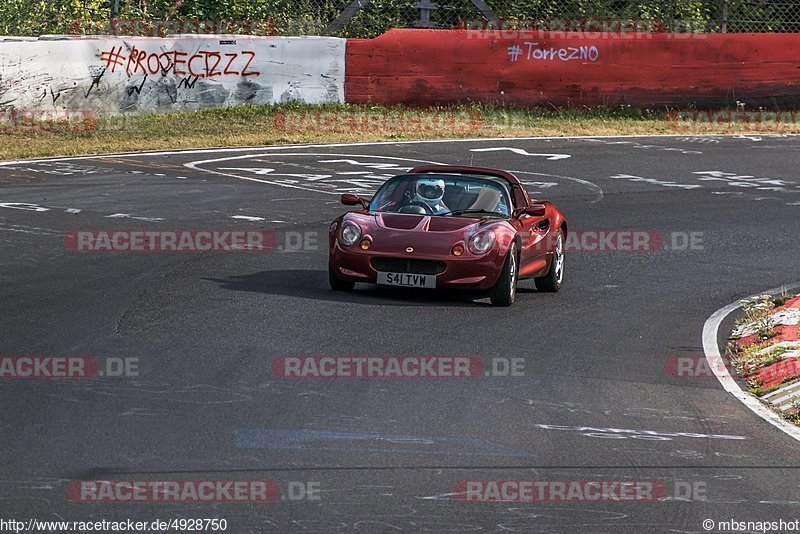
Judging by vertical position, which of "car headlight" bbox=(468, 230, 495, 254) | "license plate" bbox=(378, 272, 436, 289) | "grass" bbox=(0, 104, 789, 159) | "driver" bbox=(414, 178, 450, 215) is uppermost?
"driver" bbox=(414, 178, 450, 215)

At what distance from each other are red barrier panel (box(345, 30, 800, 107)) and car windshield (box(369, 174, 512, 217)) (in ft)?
42.3

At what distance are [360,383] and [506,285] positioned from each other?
135 inches

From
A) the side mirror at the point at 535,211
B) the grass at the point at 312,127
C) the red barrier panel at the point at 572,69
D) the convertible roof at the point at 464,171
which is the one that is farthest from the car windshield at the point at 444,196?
the red barrier panel at the point at 572,69

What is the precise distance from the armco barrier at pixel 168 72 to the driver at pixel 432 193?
11.6 metres

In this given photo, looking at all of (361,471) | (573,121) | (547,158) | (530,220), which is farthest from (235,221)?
(573,121)

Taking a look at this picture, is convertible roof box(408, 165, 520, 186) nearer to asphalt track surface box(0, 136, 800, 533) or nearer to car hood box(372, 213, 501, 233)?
car hood box(372, 213, 501, 233)

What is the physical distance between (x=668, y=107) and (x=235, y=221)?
1264 centimetres

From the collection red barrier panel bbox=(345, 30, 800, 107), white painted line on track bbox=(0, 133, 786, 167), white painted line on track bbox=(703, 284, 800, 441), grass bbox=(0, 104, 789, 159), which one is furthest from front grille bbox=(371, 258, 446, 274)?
red barrier panel bbox=(345, 30, 800, 107)

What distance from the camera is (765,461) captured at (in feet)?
23.1

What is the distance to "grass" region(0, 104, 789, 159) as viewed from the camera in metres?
22.4

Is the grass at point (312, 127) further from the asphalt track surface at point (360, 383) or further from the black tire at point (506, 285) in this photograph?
the black tire at point (506, 285)

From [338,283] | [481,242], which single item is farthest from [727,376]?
[338,283]

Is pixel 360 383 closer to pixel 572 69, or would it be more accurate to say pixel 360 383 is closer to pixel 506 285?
pixel 506 285

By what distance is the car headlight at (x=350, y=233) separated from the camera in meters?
11.7
